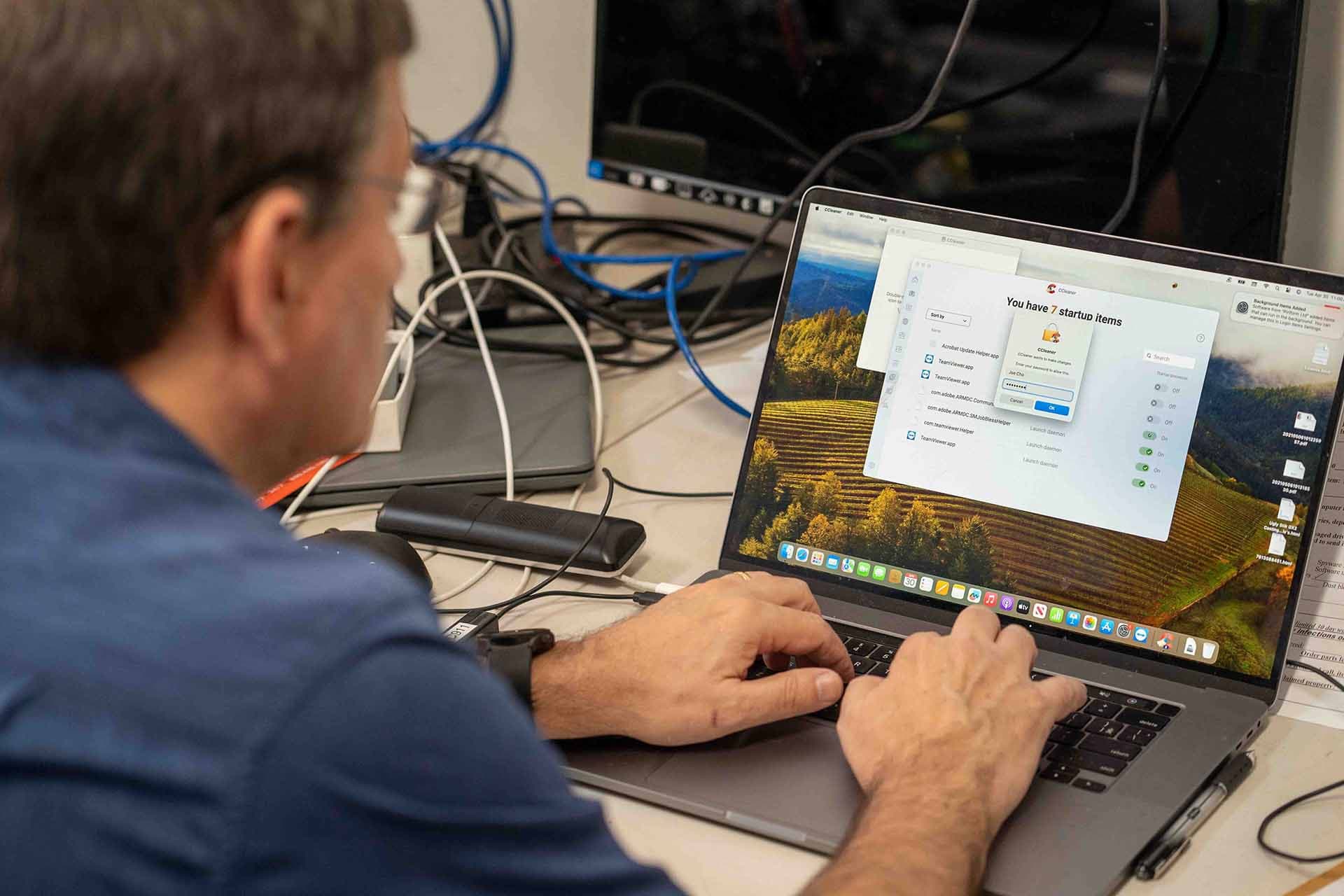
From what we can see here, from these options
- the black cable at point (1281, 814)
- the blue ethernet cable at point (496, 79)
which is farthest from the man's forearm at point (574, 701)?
the blue ethernet cable at point (496, 79)

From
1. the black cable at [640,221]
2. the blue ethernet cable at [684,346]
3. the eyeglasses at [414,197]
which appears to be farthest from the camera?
the black cable at [640,221]

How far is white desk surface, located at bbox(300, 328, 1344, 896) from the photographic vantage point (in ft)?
2.29

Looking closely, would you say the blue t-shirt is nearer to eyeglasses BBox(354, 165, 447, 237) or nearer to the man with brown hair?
the man with brown hair

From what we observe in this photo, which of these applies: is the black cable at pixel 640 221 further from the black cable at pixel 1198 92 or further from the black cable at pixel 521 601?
the black cable at pixel 521 601

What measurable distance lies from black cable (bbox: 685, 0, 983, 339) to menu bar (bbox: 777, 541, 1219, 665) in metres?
0.33

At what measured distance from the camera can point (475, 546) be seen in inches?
39.1

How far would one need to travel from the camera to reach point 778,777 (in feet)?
2.45

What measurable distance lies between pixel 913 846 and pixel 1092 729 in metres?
0.20

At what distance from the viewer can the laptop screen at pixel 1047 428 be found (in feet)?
2.74

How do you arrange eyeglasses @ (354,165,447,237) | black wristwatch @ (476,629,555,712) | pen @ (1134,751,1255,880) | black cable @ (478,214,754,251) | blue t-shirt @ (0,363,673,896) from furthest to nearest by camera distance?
1. black cable @ (478,214,754,251)
2. black wristwatch @ (476,629,555,712)
3. pen @ (1134,751,1255,880)
4. eyeglasses @ (354,165,447,237)
5. blue t-shirt @ (0,363,673,896)

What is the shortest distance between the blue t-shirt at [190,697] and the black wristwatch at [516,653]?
0.32m

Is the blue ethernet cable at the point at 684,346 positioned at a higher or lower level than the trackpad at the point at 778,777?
higher

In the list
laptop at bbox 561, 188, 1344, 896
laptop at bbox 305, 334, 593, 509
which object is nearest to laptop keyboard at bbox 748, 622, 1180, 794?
laptop at bbox 561, 188, 1344, 896

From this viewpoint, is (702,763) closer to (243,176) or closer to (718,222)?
(243,176)
